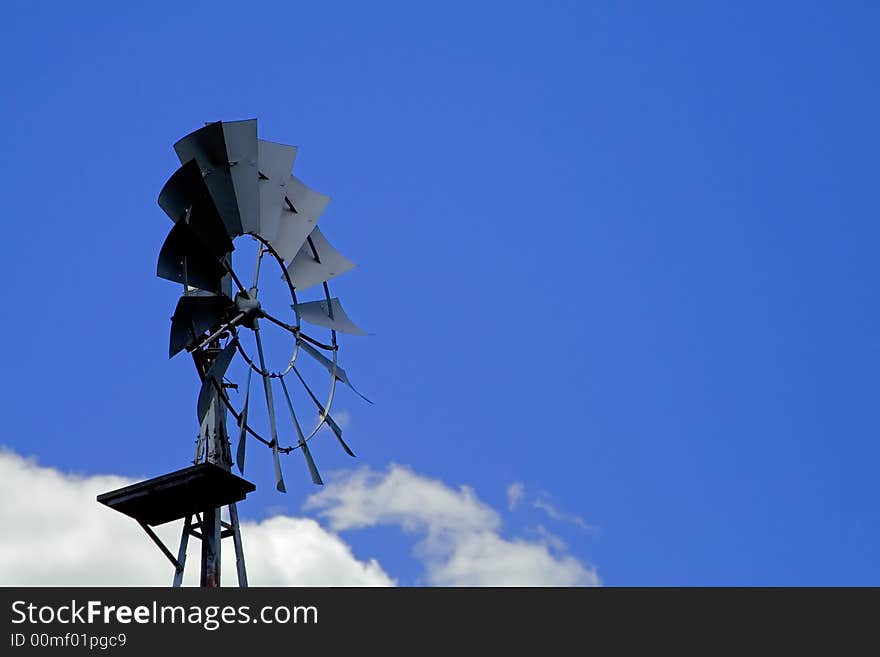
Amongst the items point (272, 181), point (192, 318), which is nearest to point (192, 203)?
point (192, 318)

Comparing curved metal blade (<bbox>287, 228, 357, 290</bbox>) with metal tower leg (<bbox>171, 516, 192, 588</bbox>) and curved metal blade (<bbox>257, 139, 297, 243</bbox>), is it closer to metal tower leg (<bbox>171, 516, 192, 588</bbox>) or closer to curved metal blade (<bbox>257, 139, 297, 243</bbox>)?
curved metal blade (<bbox>257, 139, 297, 243</bbox>)

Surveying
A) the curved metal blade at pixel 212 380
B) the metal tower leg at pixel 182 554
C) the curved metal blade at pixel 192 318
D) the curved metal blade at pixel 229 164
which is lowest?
the metal tower leg at pixel 182 554

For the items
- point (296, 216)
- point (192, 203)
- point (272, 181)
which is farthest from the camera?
point (296, 216)

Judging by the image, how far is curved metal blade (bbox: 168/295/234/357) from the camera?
13.2 metres

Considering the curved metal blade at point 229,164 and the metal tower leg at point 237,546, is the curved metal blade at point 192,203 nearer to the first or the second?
the curved metal blade at point 229,164

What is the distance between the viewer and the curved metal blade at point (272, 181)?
46.6 ft

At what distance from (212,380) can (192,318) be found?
0.67 m

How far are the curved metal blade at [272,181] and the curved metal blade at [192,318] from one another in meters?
1.01

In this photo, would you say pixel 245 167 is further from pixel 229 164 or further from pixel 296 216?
pixel 296 216

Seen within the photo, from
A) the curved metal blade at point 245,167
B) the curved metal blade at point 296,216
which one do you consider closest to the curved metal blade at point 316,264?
the curved metal blade at point 296,216

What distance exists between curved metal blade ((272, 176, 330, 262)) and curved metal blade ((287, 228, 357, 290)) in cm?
19

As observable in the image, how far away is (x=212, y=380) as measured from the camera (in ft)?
43.9

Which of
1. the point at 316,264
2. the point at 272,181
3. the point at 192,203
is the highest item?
the point at 272,181
